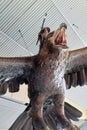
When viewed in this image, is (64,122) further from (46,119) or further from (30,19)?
(30,19)

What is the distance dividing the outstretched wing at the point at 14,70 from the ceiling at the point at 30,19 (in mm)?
451

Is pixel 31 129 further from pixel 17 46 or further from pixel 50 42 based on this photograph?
pixel 17 46

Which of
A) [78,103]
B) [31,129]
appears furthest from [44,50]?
[78,103]

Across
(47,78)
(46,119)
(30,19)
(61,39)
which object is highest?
(30,19)

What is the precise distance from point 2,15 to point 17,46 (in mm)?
391

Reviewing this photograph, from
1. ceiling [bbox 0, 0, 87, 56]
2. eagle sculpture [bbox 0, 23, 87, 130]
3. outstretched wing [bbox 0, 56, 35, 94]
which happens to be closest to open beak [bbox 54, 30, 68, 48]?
eagle sculpture [bbox 0, 23, 87, 130]

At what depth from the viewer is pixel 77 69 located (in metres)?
1.72

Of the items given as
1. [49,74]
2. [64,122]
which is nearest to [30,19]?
[49,74]

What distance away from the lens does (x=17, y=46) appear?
2242 millimetres

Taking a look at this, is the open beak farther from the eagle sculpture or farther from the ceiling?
the ceiling

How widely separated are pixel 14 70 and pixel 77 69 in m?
0.37

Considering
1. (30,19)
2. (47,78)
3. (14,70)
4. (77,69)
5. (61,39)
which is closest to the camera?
(61,39)

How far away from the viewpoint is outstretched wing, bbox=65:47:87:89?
1.63 m

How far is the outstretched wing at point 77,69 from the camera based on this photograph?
1.63 meters
